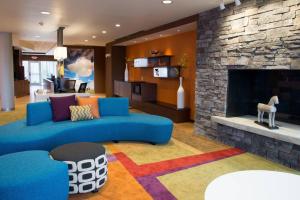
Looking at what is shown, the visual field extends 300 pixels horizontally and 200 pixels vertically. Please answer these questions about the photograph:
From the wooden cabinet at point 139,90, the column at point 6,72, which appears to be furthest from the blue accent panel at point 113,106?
the column at point 6,72

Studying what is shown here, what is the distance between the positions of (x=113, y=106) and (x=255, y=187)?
11.9ft

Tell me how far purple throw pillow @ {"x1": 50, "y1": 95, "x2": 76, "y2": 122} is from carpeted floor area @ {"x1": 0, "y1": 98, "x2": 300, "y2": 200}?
3.28ft

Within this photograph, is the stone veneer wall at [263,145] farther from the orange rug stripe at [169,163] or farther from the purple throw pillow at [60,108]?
the purple throw pillow at [60,108]

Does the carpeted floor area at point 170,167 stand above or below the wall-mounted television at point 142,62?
below

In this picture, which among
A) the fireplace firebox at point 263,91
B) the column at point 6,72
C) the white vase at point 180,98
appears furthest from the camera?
the column at point 6,72

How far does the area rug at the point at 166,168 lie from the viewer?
112 inches

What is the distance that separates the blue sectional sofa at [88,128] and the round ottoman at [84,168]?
3.03ft

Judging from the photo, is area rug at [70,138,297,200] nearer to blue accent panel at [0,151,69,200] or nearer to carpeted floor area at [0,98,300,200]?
carpeted floor area at [0,98,300,200]

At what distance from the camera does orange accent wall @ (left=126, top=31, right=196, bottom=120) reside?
22.2 feet

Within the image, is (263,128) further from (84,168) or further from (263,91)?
(84,168)

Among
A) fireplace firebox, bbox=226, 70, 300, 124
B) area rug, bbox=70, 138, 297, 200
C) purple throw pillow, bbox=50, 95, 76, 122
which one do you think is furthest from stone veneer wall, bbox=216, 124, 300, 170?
purple throw pillow, bbox=50, 95, 76, 122

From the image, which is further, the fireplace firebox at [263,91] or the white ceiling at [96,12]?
the white ceiling at [96,12]

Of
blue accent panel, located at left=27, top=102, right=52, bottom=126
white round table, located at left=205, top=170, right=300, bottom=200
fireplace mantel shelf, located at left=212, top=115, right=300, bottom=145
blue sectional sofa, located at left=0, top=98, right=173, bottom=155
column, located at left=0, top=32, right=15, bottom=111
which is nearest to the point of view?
white round table, located at left=205, top=170, right=300, bottom=200

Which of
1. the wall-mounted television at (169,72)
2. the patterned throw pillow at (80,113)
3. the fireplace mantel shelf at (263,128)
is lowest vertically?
the fireplace mantel shelf at (263,128)
